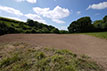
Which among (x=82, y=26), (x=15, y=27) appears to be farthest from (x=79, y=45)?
(x=82, y=26)

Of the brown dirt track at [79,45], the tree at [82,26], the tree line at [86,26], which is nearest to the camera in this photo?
the brown dirt track at [79,45]

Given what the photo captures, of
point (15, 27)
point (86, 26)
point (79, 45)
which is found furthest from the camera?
point (86, 26)

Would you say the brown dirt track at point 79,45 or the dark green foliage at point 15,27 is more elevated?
the dark green foliage at point 15,27

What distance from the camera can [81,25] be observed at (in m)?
24.3

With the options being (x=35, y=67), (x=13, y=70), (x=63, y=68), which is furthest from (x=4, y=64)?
(x=63, y=68)

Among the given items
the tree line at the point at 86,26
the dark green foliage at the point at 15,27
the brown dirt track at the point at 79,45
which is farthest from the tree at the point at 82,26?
the brown dirt track at the point at 79,45

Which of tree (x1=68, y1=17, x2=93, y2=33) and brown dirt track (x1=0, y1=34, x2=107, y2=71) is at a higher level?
tree (x1=68, y1=17, x2=93, y2=33)

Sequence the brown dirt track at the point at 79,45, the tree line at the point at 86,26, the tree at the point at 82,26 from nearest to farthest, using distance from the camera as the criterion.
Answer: the brown dirt track at the point at 79,45 < the tree line at the point at 86,26 < the tree at the point at 82,26

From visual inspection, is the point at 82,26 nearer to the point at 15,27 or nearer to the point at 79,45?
the point at 79,45

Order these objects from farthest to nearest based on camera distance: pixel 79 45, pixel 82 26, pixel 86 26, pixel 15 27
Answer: pixel 82 26 < pixel 86 26 < pixel 15 27 < pixel 79 45

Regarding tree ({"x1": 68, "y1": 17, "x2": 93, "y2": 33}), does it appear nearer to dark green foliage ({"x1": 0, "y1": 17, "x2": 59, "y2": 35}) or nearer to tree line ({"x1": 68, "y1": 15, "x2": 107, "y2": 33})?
tree line ({"x1": 68, "y1": 15, "x2": 107, "y2": 33})

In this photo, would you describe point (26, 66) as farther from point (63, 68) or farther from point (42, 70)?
point (63, 68)

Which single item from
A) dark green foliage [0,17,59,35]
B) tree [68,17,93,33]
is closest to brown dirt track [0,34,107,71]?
dark green foliage [0,17,59,35]

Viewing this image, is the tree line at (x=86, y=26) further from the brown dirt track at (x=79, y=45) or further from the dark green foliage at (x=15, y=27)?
the brown dirt track at (x=79, y=45)
